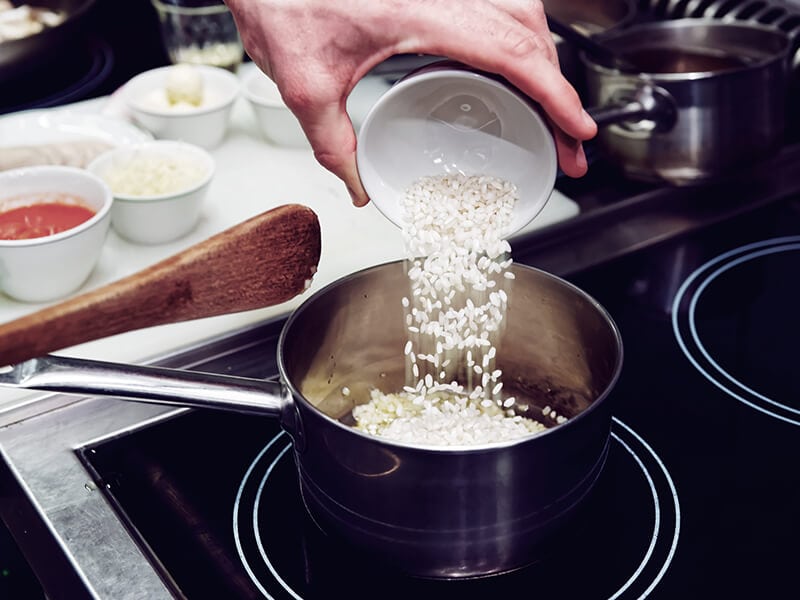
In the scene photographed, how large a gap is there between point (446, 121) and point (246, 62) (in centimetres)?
81

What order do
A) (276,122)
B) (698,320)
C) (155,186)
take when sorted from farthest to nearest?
Result: (276,122), (155,186), (698,320)

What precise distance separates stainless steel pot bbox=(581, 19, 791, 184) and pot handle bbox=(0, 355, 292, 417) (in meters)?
0.49

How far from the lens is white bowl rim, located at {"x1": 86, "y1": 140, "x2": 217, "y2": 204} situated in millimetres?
1020

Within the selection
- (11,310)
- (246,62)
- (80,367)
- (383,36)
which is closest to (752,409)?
(383,36)

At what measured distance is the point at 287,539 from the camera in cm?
71

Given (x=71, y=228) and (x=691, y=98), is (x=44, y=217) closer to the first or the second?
(x=71, y=228)

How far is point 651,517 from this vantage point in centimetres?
72

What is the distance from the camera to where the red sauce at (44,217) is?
3.25 feet

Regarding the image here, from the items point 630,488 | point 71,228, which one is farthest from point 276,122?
point 630,488

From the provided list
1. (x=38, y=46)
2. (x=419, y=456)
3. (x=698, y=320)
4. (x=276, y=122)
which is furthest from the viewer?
(x=38, y=46)

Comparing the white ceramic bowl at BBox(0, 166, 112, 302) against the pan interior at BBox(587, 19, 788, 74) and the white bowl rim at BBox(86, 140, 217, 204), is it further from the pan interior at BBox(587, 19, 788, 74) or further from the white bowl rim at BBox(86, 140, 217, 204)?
the pan interior at BBox(587, 19, 788, 74)

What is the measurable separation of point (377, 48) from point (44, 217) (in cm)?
49

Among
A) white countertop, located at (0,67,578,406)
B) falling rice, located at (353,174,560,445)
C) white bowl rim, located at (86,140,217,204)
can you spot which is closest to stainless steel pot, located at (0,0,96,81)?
white countertop, located at (0,67,578,406)

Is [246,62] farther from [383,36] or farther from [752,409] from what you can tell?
[752,409]
